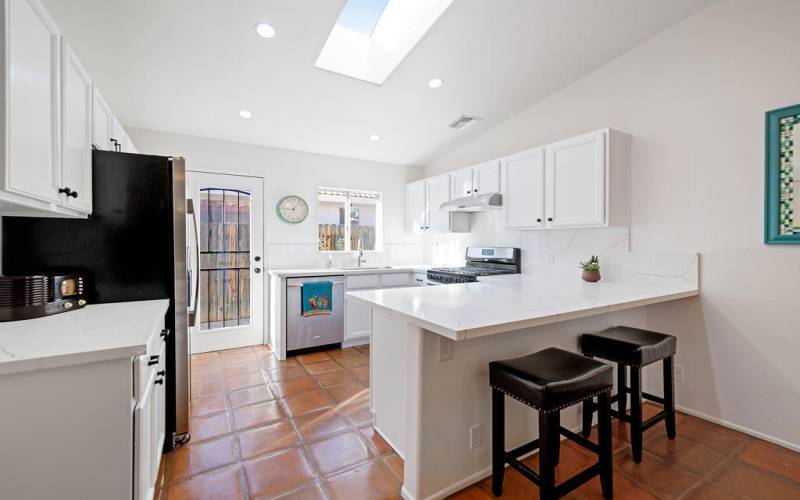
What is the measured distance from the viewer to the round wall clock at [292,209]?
A: 425cm

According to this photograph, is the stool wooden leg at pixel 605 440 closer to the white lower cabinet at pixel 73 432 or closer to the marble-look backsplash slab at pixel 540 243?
the marble-look backsplash slab at pixel 540 243

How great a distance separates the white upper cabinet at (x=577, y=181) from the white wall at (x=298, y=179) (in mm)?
2428

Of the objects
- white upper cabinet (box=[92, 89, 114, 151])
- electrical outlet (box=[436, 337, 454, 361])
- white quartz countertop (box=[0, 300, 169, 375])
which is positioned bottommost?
electrical outlet (box=[436, 337, 454, 361])

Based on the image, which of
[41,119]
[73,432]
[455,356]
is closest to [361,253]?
[455,356]

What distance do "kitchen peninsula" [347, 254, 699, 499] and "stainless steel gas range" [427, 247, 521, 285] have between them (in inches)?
52.7

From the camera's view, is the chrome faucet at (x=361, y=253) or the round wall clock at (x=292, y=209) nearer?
the round wall clock at (x=292, y=209)

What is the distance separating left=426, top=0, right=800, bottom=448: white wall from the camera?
2.16 meters

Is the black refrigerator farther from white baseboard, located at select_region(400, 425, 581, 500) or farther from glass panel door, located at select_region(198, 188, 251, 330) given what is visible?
glass panel door, located at select_region(198, 188, 251, 330)

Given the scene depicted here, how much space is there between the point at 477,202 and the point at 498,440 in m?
2.49

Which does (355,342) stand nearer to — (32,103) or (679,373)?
(679,373)

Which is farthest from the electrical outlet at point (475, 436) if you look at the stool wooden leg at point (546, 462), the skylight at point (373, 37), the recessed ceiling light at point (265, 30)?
the recessed ceiling light at point (265, 30)

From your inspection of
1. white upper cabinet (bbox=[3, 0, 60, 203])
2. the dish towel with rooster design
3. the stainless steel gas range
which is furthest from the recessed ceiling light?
the stainless steel gas range

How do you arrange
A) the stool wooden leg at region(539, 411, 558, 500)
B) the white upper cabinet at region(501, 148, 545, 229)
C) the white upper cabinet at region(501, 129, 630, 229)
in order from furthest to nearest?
the white upper cabinet at region(501, 148, 545, 229) → the white upper cabinet at region(501, 129, 630, 229) → the stool wooden leg at region(539, 411, 558, 500)

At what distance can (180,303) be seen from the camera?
2080 mm
